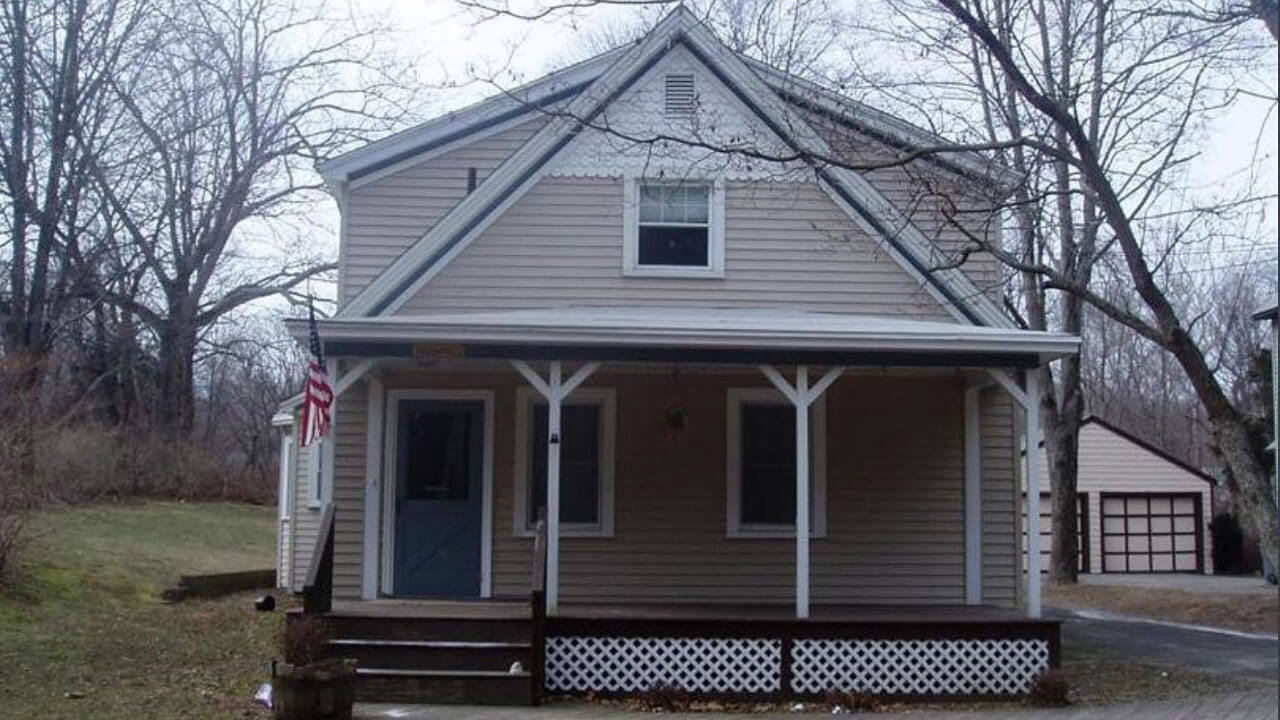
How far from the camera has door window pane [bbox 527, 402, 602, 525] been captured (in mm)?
15781

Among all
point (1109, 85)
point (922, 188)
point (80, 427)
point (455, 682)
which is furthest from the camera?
point (80, 427)

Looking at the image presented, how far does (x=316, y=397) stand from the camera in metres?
12.9

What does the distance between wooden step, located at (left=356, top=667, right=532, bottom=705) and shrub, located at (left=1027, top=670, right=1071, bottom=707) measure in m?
4.41

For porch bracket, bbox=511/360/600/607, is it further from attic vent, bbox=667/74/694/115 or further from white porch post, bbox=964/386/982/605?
white porch post, bbox=964/386/982/605

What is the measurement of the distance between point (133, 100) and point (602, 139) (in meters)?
19.4

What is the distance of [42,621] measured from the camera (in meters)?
15.7

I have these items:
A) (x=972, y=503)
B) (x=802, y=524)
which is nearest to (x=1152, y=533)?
(x=972, y=503)

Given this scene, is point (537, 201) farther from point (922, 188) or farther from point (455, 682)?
point (455, 682)

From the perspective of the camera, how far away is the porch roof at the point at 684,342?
43.7 ft

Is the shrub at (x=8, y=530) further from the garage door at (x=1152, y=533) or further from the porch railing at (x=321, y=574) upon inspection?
the garage door at (x=1152, y=533)

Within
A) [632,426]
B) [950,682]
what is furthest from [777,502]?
[950,682]

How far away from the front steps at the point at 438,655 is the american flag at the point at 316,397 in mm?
1660

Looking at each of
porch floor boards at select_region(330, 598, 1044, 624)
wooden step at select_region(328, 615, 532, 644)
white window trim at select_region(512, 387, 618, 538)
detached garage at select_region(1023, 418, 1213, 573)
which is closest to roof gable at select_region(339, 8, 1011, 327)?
white window trim at select_region(512, 387, 618, 538)

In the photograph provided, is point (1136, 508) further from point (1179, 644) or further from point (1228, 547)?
point (1179, 644)
